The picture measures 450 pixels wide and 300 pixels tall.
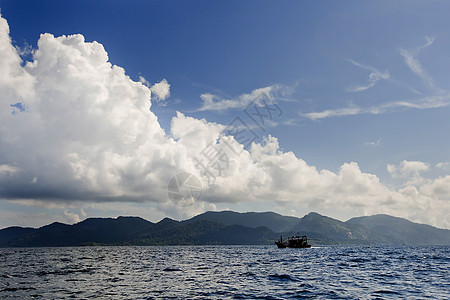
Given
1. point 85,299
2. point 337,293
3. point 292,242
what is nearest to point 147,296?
point 85,299

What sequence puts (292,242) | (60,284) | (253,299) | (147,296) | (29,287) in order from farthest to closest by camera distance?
(292,242), (60,284), (29,287), (147,296), (253,299)

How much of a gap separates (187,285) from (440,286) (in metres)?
30.2

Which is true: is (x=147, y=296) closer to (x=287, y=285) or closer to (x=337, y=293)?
(x=287, y=285)

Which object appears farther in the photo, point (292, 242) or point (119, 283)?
point (292, 242)

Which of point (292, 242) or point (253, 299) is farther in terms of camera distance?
point (292, 242)

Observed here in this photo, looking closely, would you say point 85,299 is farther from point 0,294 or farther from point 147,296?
point 0,294

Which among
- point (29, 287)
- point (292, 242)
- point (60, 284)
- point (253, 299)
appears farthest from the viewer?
point (292, 242)

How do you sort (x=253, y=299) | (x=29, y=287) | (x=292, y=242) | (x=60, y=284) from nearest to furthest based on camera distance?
(x=253, y=299) → (x=29, y=287) → (x=60, y=284) → (x=292, y=242)

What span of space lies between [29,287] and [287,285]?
1187 inches

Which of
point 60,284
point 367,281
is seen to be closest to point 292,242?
point 367,281

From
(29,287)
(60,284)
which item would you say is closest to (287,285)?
(60,284)

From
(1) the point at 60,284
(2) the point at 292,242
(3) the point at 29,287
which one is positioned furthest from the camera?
(2) the point at 292,242

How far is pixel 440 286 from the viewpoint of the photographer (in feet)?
116

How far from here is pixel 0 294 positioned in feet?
97.9
